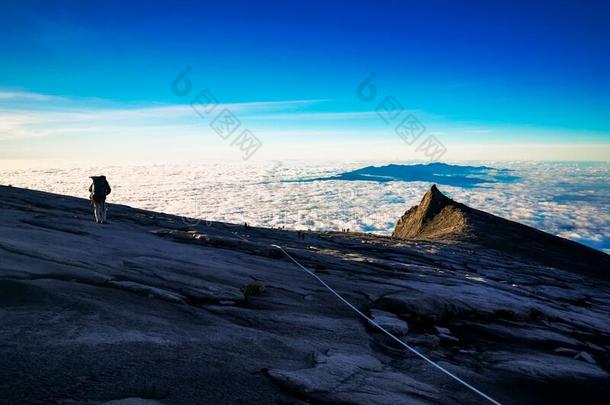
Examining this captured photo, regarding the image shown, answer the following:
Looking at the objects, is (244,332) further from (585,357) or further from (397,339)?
(585,357)

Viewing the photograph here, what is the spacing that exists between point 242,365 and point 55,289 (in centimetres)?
451

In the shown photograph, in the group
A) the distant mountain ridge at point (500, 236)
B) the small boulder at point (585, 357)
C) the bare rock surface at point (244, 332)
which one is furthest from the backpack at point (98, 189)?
the distant mountain ridge at point (500, 236)

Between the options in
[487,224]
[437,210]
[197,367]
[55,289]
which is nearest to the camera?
[197,367]

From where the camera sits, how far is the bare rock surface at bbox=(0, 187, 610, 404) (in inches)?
238

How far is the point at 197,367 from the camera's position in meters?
6.65

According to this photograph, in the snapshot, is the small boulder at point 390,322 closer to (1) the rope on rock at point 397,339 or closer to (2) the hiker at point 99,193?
(1) the rope on rock at point 397,339

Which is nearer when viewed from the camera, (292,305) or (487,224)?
(292,305)

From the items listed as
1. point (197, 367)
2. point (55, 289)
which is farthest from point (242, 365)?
point (55, 289)

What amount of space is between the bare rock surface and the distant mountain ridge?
30806 millimetres

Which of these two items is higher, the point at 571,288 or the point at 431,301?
the point at 431,301

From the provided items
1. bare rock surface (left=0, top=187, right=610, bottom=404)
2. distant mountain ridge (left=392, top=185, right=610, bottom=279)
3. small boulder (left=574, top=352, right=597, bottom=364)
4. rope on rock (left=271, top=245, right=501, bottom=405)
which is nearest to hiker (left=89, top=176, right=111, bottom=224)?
bare rock surface (left=0, top=187, right=610, bottom=404)

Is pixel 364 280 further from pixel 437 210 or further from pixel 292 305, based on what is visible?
pixel 437 210

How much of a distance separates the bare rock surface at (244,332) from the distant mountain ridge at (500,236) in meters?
30.8

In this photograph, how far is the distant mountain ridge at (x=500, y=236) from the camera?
4581 centimetres
